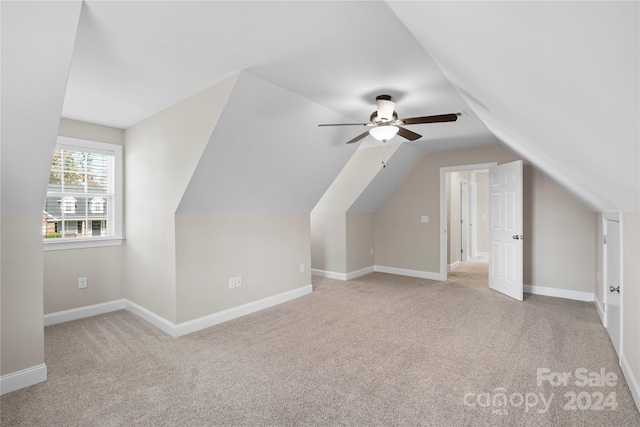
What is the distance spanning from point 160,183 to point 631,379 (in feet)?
14.4

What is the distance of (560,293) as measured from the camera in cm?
451

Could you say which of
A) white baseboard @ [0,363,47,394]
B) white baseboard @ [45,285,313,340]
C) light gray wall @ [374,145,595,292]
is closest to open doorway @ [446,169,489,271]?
light gray wall @ [374,145,595,292]

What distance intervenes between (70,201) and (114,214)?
47 centimetres

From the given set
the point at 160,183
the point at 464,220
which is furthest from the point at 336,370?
the point at 464,220

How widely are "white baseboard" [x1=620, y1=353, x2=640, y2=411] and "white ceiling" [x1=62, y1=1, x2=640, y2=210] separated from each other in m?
1.21

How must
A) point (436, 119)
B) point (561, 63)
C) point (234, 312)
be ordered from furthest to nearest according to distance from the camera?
point (234, 312) < point (436, 119) < point (561, 63)

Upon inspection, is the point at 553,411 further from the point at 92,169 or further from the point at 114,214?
the point at 92,169

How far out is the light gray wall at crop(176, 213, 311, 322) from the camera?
3.32 metres

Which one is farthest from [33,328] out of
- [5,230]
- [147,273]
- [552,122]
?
[552,122]

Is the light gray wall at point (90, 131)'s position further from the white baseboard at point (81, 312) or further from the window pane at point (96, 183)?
the white baseboard at point (81, 312)

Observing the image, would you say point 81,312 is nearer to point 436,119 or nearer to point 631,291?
point 436,119

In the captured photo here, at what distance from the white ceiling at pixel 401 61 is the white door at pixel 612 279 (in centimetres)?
110

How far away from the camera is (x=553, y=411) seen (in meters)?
2.00

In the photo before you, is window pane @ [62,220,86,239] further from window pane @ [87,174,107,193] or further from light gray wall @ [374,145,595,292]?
light gray wall @ [374,145,595,292]
